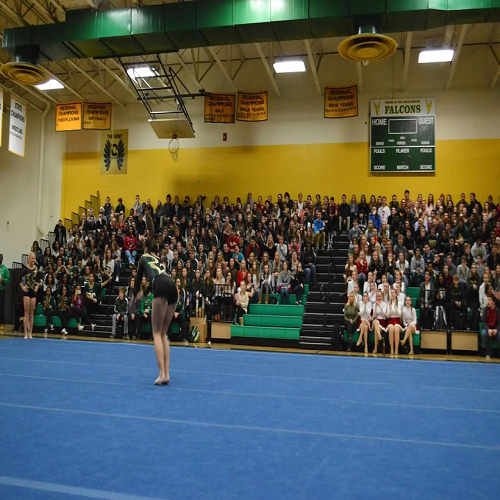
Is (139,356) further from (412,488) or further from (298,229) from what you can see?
(298,229)

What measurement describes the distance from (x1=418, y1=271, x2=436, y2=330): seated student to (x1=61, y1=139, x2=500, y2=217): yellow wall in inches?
328

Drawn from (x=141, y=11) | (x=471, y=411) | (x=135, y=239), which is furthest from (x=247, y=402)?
(x=135, y=239)

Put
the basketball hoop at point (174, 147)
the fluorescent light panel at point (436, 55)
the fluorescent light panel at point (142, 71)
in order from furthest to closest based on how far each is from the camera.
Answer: the basketball hoop at point (174, 147), the fluorescent light panel at point (142, 71), the fluorescent light panel at point (436, 55)

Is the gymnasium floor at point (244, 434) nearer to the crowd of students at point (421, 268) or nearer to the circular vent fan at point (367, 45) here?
the crowd of students at point (421, 268)

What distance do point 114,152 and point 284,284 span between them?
499 inches

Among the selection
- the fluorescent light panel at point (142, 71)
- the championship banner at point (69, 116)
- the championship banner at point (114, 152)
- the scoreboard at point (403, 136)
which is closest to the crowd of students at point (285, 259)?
the scoreboard at point (403, 136)

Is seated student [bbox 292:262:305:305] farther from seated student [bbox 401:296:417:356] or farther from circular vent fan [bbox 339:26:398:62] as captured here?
circular vent fan [bbox 339:26:398:62]

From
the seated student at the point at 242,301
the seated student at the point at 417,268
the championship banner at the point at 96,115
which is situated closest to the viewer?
the seated student at the point at 242,301

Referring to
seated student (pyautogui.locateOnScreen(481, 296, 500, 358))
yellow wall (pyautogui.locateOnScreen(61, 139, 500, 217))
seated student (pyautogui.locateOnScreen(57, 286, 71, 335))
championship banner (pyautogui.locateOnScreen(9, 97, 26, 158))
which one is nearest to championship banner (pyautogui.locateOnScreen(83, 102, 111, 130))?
yellow wall (pyautogui.locateOnScreen(61, 139, 500, 217))

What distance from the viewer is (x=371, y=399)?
584 cm

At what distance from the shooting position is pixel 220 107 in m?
20.6

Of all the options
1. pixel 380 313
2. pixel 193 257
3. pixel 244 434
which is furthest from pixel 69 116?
pixel 244 434

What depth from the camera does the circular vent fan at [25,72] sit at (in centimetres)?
1145

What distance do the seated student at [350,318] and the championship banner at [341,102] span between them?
948cm
